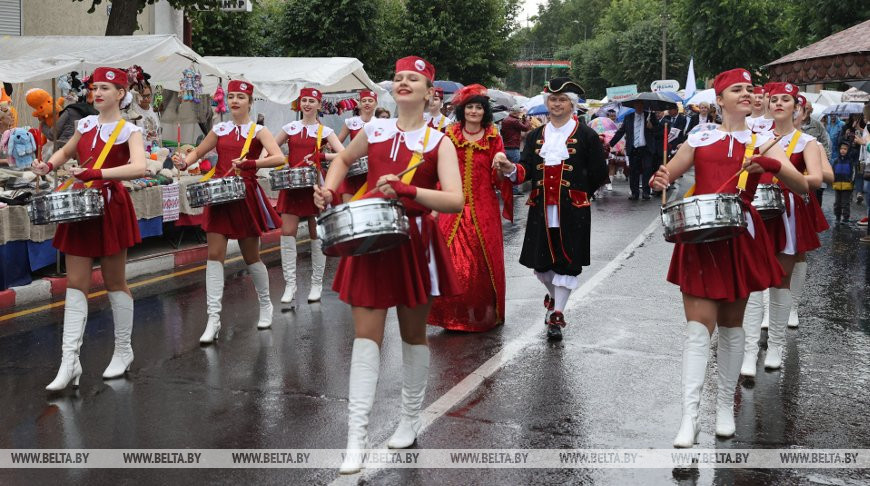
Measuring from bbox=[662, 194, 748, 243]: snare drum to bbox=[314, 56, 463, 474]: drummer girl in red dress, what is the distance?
48.2 inches

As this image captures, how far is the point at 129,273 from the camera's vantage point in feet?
37.1

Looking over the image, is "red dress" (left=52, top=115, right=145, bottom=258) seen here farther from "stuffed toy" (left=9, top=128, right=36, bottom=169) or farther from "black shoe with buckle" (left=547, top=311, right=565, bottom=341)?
"stuffed toy" (left=9, top=128, right=36, bottom=169)

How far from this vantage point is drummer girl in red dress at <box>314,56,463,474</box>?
4.91 meters

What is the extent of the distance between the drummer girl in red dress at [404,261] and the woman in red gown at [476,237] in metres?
2.90

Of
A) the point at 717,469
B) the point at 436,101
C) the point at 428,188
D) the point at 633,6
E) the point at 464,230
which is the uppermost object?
the point at 633,6

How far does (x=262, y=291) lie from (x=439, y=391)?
2638mm

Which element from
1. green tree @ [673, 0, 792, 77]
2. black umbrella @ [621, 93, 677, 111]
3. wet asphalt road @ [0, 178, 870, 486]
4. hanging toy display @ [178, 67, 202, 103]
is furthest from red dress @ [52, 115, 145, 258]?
green tree @ [673, 0, 792, 77]

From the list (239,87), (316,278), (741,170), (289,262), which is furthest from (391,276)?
(316,278)

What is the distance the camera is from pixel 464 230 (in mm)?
8461

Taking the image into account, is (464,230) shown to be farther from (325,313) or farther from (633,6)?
(633,6)

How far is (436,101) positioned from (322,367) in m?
4.07

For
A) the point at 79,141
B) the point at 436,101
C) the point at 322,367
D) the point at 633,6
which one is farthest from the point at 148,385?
the point at 633,6

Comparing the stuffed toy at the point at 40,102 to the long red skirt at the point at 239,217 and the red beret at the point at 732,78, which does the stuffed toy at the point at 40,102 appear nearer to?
the long red skirt at the point at 239,217

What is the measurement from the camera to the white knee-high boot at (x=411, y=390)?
17.3ft
